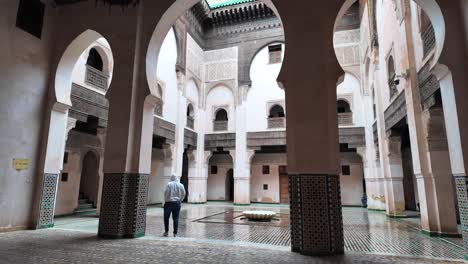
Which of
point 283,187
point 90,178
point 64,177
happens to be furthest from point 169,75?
point 283,187

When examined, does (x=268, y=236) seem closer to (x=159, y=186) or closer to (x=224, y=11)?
(x=159, y=186)

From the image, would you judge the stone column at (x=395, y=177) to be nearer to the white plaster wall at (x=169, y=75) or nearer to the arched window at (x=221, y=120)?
the arched window at (x=221, y=120)

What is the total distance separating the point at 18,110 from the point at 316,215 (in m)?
4.30

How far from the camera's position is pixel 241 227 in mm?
5504

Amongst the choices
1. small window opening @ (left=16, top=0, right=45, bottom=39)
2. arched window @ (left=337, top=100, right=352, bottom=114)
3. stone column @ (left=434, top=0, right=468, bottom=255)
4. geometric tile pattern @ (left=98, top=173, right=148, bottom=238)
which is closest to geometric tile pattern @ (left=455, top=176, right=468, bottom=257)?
stone column @ (left=434, top=0, right=468, bottom=255)

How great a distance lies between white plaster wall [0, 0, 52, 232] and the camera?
12.6ft

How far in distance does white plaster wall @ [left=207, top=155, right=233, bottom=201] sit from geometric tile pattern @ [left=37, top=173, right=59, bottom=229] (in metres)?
9.42

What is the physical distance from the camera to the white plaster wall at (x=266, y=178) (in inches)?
500

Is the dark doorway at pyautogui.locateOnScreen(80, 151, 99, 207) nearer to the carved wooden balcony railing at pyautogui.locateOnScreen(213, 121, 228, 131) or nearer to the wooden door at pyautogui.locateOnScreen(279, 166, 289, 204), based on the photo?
the carved wooden balcony railing at pyautogui.locateOnScreen(213, 121, 228, 131)

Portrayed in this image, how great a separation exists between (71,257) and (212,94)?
999 centimetres

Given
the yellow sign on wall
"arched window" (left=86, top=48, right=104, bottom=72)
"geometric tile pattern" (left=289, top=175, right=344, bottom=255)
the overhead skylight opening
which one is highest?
the overhead skylight opening

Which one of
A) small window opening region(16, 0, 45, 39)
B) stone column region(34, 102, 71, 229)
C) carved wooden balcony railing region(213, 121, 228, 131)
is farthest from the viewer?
carved wooden balcony railing region(213, 121, 228, 131)

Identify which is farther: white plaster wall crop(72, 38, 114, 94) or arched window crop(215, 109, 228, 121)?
arched window crop(215, 109, 228, 121)

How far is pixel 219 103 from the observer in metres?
12.1
